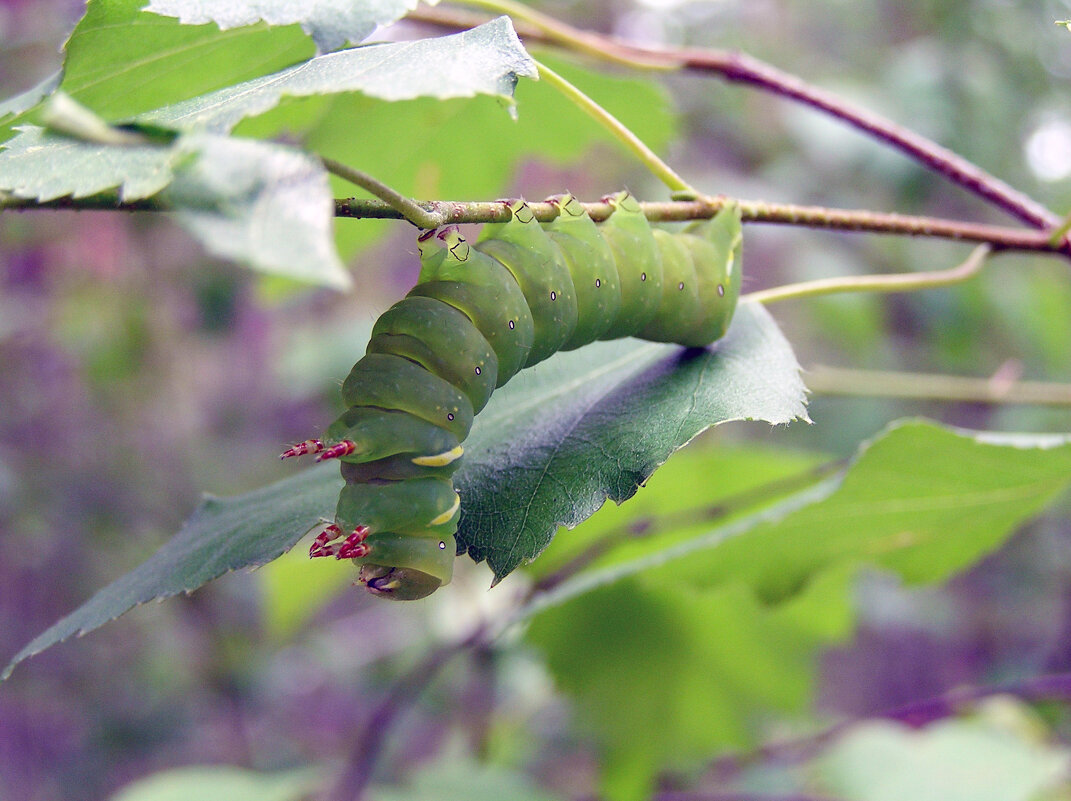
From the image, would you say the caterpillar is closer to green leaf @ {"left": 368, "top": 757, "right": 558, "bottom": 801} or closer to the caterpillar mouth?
the caterpillar mouth

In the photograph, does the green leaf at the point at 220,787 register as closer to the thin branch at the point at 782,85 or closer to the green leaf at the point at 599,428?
the green leaf at the point at 599,428

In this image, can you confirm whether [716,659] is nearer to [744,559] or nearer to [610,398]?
[744,559]

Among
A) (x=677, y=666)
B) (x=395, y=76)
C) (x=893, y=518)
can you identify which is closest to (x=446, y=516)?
(x=395, y=76)

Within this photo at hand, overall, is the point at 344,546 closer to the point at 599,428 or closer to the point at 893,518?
the point at 599,428

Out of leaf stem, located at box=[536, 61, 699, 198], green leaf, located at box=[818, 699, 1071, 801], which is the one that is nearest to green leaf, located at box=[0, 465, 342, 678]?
leaf stem, located at box=[536, 61, 699, 198]

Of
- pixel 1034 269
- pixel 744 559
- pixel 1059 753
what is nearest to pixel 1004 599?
pixel 1034 269

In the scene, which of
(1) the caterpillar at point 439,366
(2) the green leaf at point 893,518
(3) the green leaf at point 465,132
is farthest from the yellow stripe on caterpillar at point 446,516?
(3) the green leaf at point 465,132
